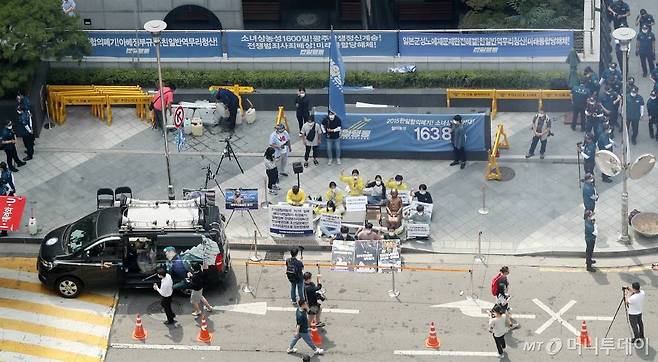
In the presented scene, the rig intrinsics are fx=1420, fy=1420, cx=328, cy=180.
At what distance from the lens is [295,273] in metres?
32.3

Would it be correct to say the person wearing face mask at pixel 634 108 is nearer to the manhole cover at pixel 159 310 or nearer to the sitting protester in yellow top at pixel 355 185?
the sitting protester in yellow top at pixel 355 185

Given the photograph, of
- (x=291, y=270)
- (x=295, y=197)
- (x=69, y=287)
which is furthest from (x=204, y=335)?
(x=295, y=197)

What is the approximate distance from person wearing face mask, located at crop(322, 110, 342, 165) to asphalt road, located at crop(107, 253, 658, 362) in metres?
5.42

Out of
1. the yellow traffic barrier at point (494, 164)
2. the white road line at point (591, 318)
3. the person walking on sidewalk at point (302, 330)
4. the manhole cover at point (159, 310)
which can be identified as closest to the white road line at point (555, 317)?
the white road line at point (591, 318)

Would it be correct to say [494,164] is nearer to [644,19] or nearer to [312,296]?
[644,19]

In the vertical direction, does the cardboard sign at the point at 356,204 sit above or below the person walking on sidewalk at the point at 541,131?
below

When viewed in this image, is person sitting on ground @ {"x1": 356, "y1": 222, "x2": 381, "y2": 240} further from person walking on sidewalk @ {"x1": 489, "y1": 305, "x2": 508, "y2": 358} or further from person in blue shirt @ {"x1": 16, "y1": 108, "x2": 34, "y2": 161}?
person in blue shirt @ {"x1": 16, "y1": 108, "x2": 34, "y2": 161}

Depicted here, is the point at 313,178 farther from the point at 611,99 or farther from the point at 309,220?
the point at 611,99

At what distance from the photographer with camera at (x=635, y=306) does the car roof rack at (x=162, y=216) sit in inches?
387

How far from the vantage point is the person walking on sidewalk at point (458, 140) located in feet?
126

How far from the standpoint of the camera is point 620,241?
35188 millimetres

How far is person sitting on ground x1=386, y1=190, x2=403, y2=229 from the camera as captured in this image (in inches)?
1400

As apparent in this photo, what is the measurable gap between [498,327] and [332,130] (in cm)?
1028

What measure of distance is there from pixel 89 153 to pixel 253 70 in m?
5.68
